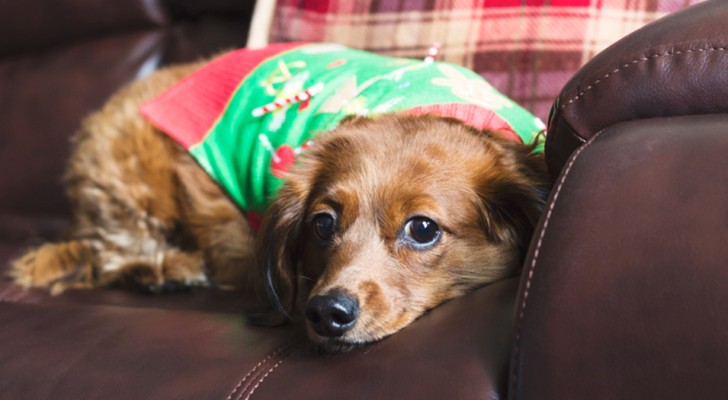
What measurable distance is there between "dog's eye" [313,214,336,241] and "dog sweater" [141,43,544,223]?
9.1 inches

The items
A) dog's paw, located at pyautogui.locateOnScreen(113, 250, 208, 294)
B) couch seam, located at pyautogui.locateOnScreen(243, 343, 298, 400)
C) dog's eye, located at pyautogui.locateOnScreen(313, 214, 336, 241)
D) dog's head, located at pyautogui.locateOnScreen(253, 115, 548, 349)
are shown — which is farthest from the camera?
dog's paw, located at pyautogui.locateOnScreen(113, 250, 208, 294)

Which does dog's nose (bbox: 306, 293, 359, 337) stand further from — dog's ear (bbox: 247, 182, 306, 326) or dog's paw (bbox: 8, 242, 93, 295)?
dog's paw (bbox: 8, 242, 93, 295)

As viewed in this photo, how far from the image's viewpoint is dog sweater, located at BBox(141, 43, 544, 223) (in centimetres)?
186

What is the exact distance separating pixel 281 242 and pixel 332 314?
1.33 ft

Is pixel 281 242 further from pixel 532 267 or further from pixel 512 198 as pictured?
pixel 532 267

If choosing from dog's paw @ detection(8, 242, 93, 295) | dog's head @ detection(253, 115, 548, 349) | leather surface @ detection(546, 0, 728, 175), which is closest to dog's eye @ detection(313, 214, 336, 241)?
dog's head @ detection(253, 115, 548, 349)

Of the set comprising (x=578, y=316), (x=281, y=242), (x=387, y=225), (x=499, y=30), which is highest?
(x=499, y=30)

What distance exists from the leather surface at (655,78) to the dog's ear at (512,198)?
32 centimetres

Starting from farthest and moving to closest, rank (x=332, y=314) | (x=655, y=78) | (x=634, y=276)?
(x=332, y=314) < (x=655, y=78) < (x=634, y=276)

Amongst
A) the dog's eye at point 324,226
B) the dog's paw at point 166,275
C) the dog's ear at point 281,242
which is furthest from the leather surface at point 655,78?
the dog's paw at point 166,275

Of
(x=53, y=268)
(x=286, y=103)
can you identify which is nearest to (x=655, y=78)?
(x=286, y=103)

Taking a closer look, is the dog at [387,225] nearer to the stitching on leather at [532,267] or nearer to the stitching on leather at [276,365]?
the stitching on leather at [276,365]

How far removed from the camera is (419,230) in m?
1.53

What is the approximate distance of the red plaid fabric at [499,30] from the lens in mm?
2197
